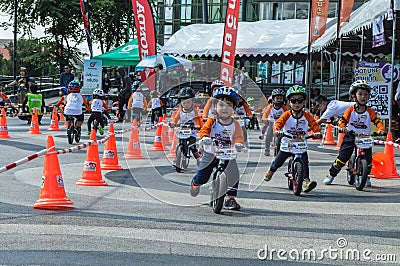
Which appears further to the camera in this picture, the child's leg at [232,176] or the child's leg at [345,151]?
the child's leg at [345,151]

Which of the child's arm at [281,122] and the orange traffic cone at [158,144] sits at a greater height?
the child's arm at [281,122]

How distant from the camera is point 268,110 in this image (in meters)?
19.2

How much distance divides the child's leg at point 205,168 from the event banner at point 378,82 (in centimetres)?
1046

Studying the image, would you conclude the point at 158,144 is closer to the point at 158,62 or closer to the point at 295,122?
the point at 295,122

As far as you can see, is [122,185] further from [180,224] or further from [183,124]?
[180,224]

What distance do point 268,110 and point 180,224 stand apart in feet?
32.1

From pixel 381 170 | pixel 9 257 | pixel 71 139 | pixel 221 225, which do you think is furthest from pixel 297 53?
pixel 9 257

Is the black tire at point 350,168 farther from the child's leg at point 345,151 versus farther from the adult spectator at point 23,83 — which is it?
the adult spectator at point 23,83

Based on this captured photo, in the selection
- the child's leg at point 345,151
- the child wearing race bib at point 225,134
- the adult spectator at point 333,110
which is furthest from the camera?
the adult spectator at point 333,110

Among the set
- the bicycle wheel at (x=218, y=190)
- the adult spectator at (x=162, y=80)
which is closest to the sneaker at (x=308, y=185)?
the bicycle wheel at (x=218, y=190)

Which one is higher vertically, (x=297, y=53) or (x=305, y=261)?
(x=297, y=53)

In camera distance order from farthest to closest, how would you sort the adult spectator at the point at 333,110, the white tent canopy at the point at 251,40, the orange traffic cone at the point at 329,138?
the white tent canopy at the point at 251,40
the orange traffic cone at the point at 329,138
the adult spectator at the point at 333,110

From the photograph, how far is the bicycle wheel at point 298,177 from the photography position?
12712 millimetres

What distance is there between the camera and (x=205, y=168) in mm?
11250
